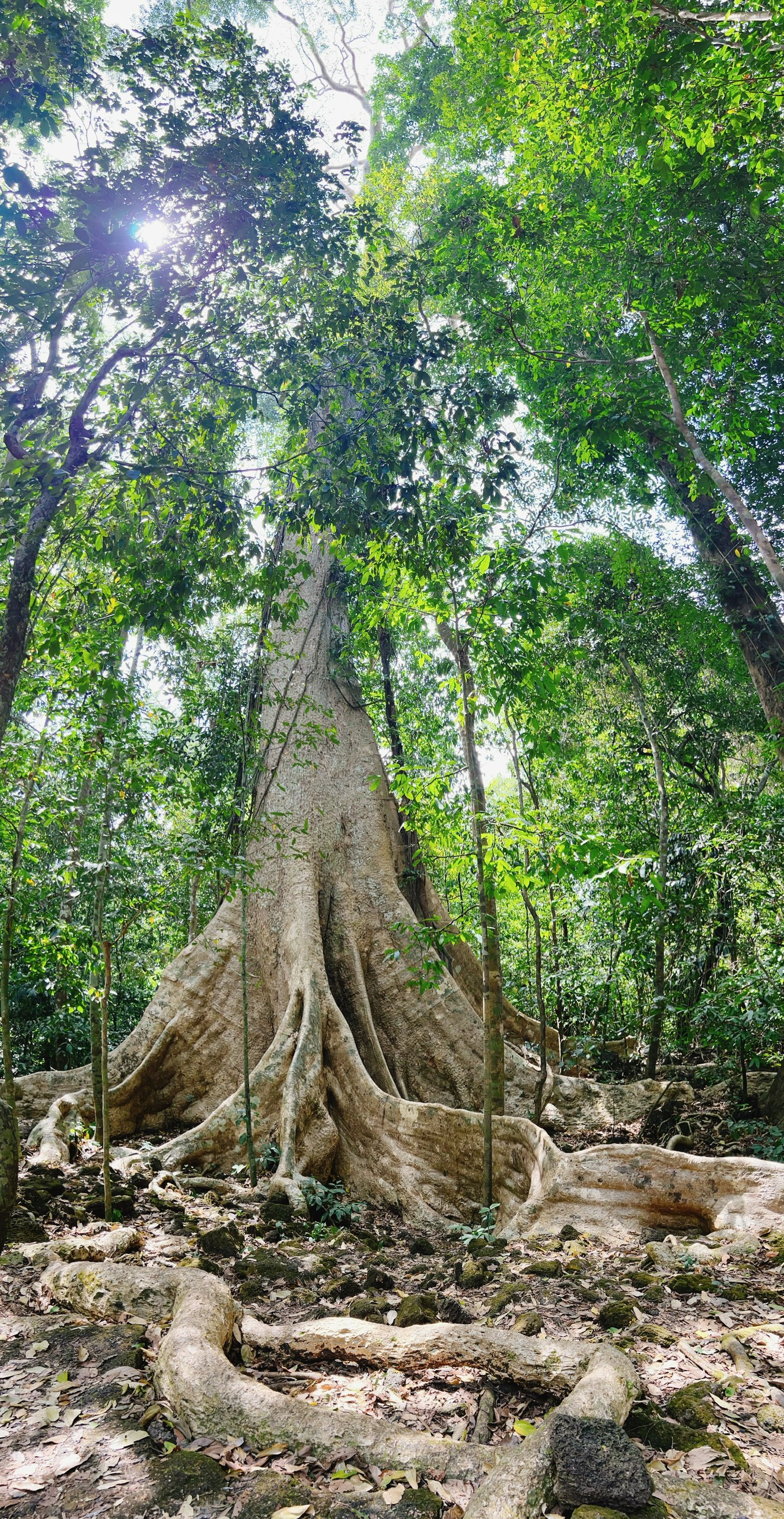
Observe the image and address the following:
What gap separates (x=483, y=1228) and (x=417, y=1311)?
1.59 metres

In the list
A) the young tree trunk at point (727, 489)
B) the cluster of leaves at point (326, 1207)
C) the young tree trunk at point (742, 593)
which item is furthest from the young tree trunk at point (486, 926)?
the young tree trunk at point (742, 593)

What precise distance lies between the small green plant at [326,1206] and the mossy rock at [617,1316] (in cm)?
218

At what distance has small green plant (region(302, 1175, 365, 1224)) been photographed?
4.76 meters

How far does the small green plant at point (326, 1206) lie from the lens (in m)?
4.76

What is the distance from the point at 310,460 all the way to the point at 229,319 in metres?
1.49

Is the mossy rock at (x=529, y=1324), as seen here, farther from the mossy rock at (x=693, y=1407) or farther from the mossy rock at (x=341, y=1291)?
the mossy rock at (x=341, y=1291)

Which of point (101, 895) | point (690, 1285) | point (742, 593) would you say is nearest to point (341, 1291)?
point (690, 1285)

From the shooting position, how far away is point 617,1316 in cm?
299

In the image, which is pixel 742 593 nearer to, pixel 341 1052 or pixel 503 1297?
pixel 341 1052

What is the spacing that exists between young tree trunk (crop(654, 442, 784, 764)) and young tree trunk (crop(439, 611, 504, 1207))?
11.9 ft

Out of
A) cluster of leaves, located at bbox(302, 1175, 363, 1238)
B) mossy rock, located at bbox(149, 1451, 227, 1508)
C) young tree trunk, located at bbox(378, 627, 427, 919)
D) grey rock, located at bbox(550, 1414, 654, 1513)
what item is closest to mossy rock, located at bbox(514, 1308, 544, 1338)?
grey rock, located at bbox(550, 1414, 654, 1513)

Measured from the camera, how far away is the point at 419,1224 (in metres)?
4.98

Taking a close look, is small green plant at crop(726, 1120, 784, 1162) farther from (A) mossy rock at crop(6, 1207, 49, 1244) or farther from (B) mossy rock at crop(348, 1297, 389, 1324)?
(A) mossy rock at crop(6, 1207, 49, 1244)

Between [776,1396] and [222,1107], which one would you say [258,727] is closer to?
[222,1107]
